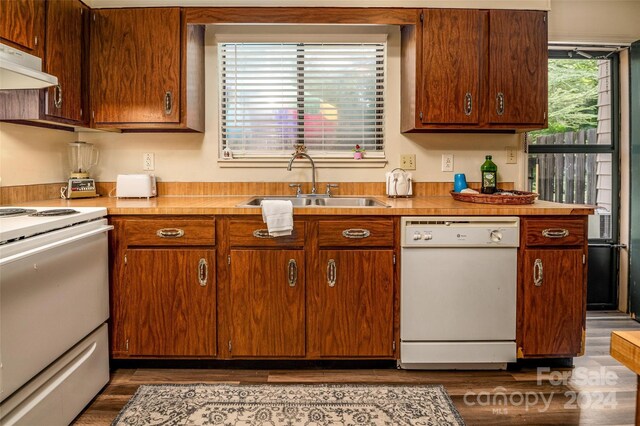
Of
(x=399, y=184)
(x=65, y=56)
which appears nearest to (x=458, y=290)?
(x=399, y=184)

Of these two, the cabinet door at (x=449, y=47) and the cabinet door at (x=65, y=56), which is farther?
the cabinet door at (x=449, y=47)

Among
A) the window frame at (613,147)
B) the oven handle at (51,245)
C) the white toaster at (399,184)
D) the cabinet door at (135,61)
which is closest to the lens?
the oven handle at (51,245)

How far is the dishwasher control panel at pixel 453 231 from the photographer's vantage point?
7.20 feet

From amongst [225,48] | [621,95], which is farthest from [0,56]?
[621,95]

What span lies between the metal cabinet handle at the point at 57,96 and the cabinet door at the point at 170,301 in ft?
2.81

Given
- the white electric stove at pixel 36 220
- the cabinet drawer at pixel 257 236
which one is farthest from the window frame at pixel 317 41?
the white electric stove at pixel 36 220

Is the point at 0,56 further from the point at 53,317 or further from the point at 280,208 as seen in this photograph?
the point at 280,208

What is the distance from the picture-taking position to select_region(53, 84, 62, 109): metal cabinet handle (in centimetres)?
223

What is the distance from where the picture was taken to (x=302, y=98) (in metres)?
2.93

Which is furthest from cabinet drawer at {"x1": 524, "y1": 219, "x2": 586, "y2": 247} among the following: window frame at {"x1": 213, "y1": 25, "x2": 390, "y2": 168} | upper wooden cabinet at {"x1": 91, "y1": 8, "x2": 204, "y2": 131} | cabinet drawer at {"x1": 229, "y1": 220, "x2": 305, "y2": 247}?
upper wooden cabinet at {"x1": 91, "y1": 8, "x2": 204, "y2": 131}

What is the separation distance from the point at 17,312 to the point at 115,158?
1.61 metres

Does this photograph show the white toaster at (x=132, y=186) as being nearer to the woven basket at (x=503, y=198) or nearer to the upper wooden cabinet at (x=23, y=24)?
the upper wooden cabinet at (x=23, y=24)

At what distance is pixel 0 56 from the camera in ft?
5.18

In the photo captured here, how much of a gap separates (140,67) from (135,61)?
0.14 feet
